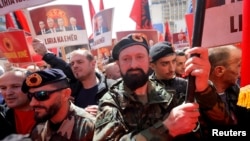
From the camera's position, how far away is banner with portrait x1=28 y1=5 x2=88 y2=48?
5.11 metres

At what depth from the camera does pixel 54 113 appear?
2.54m

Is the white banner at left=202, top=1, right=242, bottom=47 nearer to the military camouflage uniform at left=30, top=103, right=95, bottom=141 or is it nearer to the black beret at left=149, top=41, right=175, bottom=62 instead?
the military camouflage uniform at left=30, top=103, right=95, bottom=141

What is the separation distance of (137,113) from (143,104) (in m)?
0.09

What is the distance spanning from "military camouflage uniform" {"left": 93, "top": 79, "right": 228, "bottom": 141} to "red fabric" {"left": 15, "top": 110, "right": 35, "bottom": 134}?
1.12m

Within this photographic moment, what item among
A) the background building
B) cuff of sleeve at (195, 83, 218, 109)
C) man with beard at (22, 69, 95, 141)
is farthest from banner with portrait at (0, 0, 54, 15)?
the background building

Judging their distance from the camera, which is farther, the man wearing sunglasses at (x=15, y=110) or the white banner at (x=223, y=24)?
the man wearing sunglasses at (x=15, y=110)

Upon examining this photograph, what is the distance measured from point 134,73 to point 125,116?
35 cm

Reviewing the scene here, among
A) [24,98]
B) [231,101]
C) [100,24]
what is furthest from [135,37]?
[100,24]

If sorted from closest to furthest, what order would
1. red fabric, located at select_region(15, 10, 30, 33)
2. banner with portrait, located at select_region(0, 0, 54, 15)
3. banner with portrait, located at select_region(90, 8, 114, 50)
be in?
1. banner with portrait, located at select_region(0, 0, 54, 15)
2. red fabric, located at select_region(15, 10, 30, 33)
3. banner with portrait, located at select_region(90, 8, 114, 50)

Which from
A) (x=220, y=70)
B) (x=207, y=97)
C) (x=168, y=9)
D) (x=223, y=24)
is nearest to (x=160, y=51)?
(x=220, y=70)

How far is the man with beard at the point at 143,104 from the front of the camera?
1.70 metres

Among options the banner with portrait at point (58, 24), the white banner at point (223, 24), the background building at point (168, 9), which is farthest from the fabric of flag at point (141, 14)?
the background building at point (168, 9)

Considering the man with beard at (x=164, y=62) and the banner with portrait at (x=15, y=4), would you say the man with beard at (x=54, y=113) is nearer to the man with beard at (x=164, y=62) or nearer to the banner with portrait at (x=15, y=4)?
the banner with portrait at (x=15, y=4)

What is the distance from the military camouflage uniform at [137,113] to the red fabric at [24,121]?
1119 millimetres
